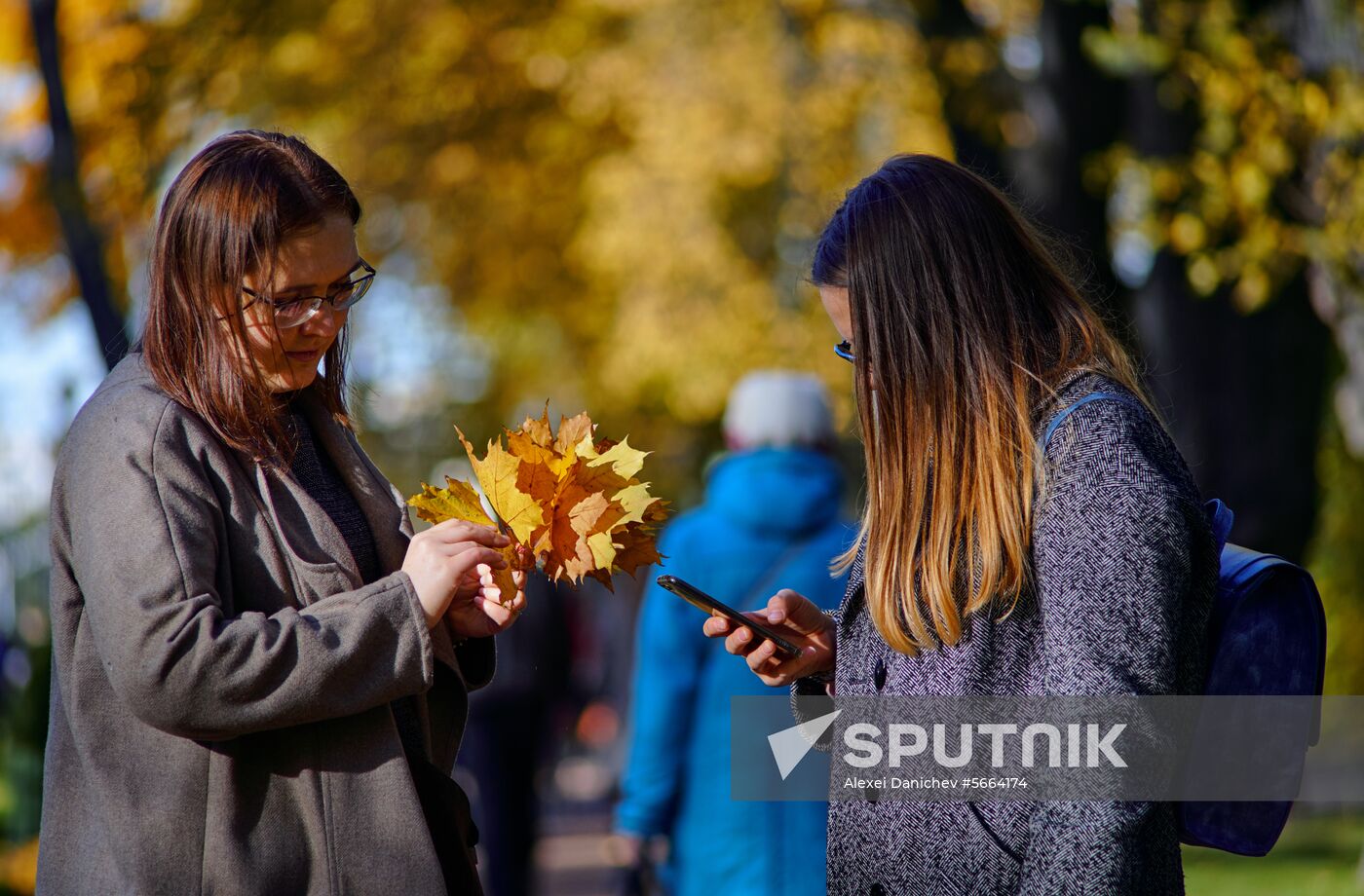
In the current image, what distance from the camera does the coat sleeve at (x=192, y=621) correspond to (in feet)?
6.51

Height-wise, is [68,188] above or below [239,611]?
above

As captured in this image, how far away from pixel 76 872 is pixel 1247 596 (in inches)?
66.4

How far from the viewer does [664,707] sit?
13.6 feet

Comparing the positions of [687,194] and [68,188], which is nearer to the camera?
[68,188]

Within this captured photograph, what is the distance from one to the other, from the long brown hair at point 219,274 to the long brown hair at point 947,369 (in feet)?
2.86

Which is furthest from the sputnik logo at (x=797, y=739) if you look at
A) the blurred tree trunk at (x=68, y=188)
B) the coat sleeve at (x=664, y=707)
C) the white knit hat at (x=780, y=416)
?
the blurred tree trunk at (x=68, y=188)

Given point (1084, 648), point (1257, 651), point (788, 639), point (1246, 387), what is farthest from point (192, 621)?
point (1246, 387)

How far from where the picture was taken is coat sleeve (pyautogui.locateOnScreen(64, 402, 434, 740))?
1983 mm

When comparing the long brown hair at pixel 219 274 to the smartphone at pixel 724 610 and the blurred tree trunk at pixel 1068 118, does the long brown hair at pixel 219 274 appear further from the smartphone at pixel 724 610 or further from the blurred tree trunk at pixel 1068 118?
the blurred tree trunk at pixel 1068 118

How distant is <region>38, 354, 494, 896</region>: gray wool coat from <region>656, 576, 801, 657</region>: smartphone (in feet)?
1.25

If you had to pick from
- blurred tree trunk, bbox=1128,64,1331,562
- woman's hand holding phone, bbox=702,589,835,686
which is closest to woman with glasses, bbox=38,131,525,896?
woman's hand holding phone, bbox=702,589,835,686

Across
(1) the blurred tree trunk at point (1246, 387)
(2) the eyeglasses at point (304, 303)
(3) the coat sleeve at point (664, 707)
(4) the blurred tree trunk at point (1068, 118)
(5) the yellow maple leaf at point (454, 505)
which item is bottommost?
(3) the coat sleeve at point (664, 707)

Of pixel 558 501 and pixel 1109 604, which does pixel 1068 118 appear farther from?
pixel 1109 604

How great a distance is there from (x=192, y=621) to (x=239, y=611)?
0.16 meters
